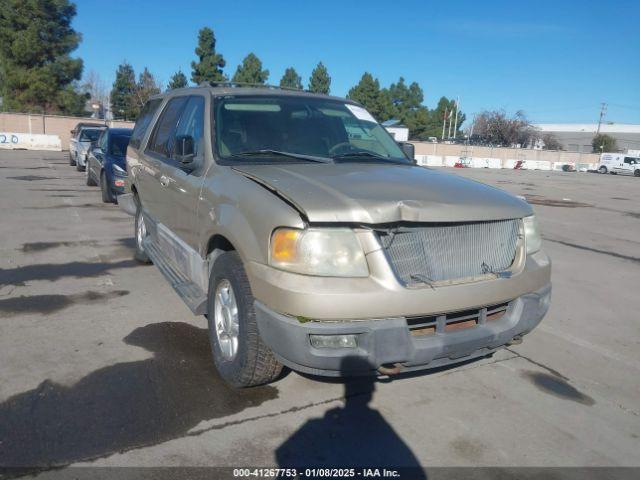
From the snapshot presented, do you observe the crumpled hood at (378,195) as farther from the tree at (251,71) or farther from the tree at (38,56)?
the tree at (251,71)

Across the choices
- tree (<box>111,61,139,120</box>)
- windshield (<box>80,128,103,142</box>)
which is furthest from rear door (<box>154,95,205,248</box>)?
tree (<box>111,61,139,120</box>)

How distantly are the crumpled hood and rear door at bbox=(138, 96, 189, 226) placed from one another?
1613mm

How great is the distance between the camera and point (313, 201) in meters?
2.74

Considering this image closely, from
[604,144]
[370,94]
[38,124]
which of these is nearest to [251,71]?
[370,94]

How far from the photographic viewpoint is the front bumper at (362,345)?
259 cm

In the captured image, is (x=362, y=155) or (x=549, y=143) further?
(x=549, y=143)

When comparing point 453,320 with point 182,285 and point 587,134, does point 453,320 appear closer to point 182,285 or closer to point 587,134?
point 182,285

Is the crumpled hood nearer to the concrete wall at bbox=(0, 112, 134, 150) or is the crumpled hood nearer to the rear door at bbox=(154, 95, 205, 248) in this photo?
the rear door at bbox=(154, 95, 205, 248)

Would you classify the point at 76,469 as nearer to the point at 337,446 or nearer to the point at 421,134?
the point at 337,446

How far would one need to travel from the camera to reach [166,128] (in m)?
5.09

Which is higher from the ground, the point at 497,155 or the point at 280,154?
the point at 497,155

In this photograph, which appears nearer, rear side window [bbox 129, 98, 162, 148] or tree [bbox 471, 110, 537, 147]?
rear side window [bbox 129, 98, 162, 148]

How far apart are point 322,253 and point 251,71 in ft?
194

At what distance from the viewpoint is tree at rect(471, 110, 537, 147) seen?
81.8 m
